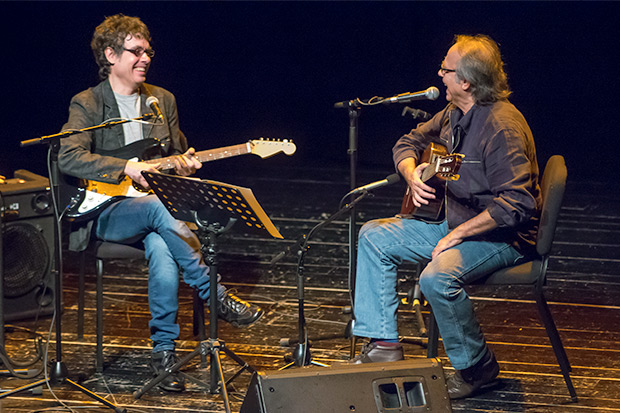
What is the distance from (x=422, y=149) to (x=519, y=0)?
582 centimetres

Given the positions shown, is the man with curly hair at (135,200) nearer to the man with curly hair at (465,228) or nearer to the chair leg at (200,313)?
the chair leg at (200,313)

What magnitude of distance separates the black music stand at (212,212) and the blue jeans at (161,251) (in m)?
0.39

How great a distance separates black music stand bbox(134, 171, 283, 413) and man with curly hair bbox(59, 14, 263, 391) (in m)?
0.42

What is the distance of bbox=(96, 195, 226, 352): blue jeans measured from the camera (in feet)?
12.4

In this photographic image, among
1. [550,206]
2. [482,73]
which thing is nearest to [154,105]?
[482,73]

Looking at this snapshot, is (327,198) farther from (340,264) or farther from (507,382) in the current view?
(507,382)

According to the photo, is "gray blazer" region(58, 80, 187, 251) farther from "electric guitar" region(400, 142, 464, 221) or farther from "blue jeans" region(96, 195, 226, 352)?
"electric guitar" region(400, 142, 464, 221)

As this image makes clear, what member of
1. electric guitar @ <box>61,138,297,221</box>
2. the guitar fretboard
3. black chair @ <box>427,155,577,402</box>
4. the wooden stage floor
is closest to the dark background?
the wooden stage floor

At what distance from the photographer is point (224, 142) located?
9.36 meters

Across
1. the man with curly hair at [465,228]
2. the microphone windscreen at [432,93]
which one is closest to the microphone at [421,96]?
the microphone windscreen at [432,93]

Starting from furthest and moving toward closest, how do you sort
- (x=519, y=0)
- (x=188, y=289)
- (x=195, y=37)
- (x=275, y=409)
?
(x=195, y=37), (x=519, y=0), (x=188, y=289), (x=275, y=409)

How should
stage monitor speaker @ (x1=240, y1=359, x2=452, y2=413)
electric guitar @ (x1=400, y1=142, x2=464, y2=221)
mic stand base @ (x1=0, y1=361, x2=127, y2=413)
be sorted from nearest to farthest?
1. stage monitor speaker @ (x1=240, y1=359, x2=452, y2=413)
2. mic stand base @ (x1=0, y1=361, x2=127, y2=413)
3. electric guitar @ (x1=400, y1=142, x2=464, y2=221)

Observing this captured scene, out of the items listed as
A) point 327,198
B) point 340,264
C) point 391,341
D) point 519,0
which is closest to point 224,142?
point 327,198

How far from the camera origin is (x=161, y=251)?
150 inches
